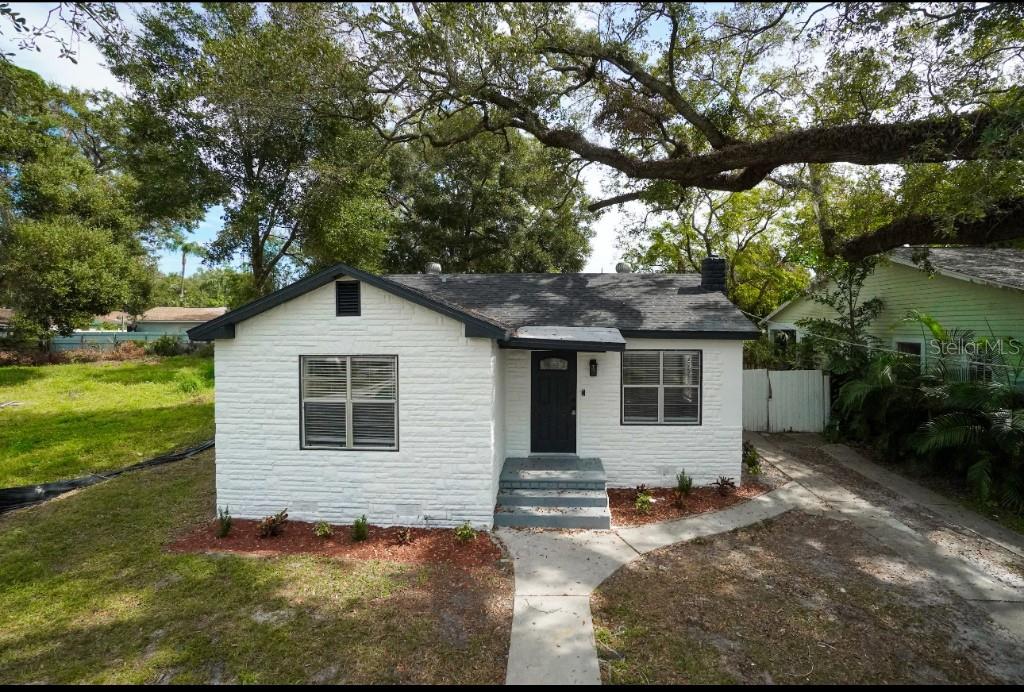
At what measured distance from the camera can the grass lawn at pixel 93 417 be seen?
10523 millimetres

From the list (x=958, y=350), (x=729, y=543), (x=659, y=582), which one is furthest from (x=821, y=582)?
(x=958, y=350)

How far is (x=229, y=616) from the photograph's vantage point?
493 cm

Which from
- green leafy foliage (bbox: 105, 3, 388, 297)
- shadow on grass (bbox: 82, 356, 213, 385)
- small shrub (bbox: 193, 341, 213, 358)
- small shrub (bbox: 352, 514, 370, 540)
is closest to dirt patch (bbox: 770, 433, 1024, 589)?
small shrub (bbox: 352, 514, 370, 540)

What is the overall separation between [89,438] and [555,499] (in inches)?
494

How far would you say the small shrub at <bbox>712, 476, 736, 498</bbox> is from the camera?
27.7 feet

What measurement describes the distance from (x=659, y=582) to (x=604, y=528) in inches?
60.9

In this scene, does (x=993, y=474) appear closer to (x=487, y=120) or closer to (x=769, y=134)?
(x=769, y=134)

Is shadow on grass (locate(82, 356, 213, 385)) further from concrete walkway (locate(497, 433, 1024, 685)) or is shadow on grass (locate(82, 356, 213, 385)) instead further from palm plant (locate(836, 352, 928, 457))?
palm plant (locate(836, 352, 928, 457))

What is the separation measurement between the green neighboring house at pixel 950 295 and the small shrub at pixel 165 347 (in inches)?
1428

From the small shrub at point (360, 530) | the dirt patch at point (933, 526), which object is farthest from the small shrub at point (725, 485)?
the small shrub at point (360, 530)

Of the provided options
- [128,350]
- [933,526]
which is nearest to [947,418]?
[933,526]

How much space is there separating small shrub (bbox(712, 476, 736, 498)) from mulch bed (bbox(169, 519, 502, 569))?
14.5 feet

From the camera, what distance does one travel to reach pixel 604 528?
7.10 meters

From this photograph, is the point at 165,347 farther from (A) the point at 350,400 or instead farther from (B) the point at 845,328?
(B) the point at 845,328
